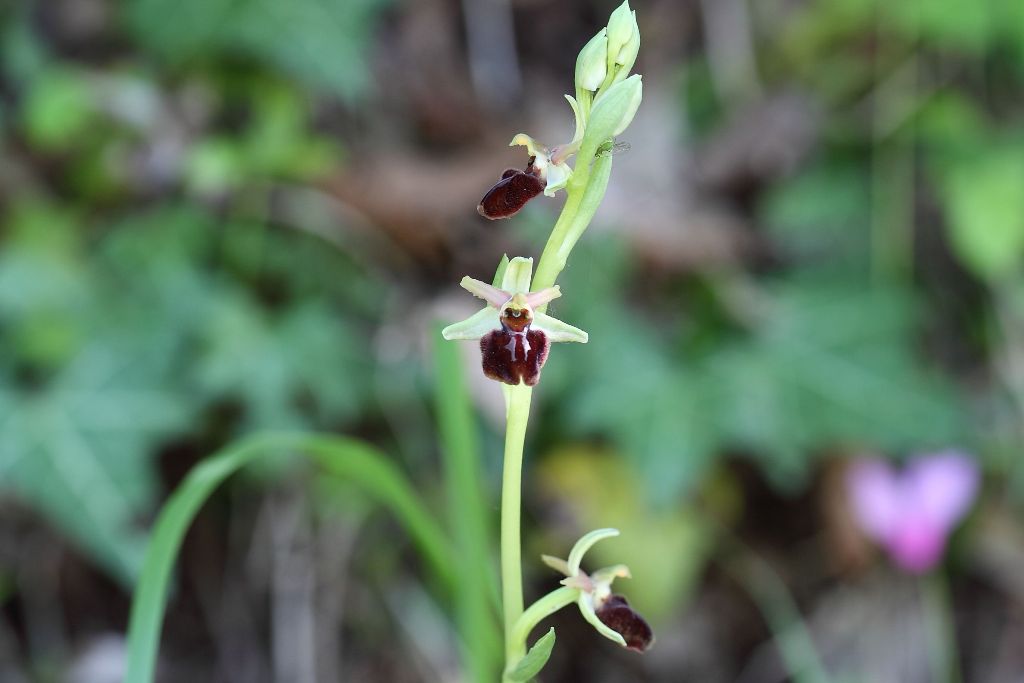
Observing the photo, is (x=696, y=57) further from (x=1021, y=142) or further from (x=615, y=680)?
(x=615, y=680)

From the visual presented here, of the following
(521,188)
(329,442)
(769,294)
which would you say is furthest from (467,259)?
(521,188)

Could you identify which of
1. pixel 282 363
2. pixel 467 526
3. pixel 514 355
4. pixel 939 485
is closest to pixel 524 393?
pixel 514 355

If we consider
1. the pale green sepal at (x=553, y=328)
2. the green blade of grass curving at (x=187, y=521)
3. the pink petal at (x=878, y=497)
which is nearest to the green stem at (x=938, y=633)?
the pink petal at (x=878, y=497)

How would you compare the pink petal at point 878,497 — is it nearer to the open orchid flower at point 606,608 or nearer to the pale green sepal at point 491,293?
the open orchid flower at point 606,608

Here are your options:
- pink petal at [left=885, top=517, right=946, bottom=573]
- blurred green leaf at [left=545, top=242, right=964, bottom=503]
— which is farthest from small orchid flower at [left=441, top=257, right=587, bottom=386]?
pink petal at [left=885, top=517, right=946, bottom=573]

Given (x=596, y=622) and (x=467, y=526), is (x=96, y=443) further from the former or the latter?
(x=596, y=622)
